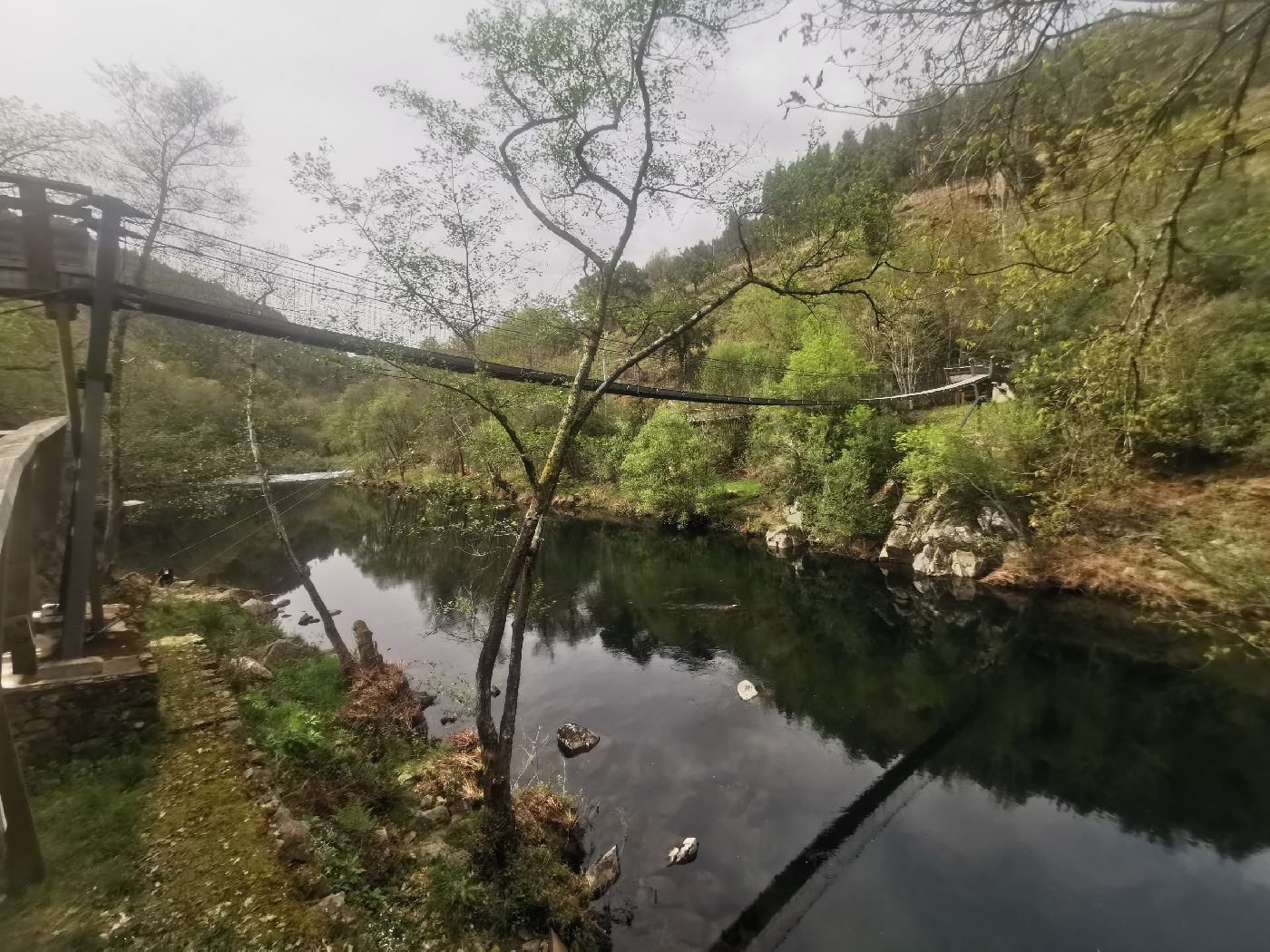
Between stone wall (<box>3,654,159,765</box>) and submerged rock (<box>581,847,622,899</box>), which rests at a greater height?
stone wall (<box>3,654,159,765</box>)

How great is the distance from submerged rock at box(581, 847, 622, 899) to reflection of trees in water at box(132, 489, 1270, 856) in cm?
419

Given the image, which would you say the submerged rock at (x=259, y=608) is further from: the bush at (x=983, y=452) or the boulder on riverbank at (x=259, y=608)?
the bush at (x=983, y=452)

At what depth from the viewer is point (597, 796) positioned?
6.86 m

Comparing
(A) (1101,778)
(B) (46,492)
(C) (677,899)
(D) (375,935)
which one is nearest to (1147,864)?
(A) (1101,778)

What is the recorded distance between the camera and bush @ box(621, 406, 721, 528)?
68.5ft

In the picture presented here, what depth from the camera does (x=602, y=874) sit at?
5445 millimetres

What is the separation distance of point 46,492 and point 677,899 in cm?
889

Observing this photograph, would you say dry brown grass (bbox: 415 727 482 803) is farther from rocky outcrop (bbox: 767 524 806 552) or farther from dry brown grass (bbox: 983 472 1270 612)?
rocky outcrop (bbox: 767 524 806 552)

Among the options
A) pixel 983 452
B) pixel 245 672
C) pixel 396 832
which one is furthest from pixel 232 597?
pixel 983 452

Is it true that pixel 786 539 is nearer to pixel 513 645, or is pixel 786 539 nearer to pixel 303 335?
pixel 513 645

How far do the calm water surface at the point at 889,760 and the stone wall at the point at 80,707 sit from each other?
3.12 metres

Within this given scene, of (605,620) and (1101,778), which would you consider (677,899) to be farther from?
(605,620)

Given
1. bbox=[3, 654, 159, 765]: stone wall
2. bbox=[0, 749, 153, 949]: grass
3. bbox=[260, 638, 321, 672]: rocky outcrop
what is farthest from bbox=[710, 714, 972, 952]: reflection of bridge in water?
bbox=[260, 638, 321, 672]: rocky outcrop

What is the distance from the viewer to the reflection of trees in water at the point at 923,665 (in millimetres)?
7195
